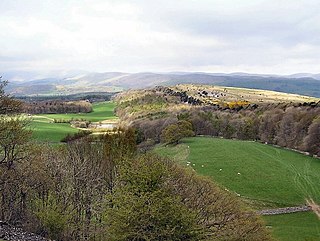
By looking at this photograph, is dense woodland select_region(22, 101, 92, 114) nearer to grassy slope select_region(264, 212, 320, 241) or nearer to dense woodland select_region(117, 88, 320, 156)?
dense woodland select_region(117, 88, 320, 156)

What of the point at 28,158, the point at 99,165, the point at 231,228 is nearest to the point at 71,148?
the point at 99,165

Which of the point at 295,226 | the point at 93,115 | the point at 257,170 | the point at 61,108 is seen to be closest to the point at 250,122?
the point at 257,170

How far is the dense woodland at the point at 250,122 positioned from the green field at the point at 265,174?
32.4ft

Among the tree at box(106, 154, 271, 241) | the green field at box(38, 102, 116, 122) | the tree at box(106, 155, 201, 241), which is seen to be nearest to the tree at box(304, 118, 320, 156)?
the tree at box(106, 154, 271, 241)

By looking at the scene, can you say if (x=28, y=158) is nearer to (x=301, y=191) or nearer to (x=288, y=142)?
(x=301, y=191)

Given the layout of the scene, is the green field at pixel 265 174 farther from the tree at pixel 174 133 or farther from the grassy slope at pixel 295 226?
the tree at pixel 174 133

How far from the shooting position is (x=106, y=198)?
3170 cm

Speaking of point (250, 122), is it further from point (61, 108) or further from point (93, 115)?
point (61, 108)

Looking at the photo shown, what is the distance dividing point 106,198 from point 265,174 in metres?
40.1

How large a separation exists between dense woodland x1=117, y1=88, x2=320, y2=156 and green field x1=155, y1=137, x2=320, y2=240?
389 inches

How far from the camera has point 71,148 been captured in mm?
50438

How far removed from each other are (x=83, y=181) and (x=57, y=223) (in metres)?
11.0

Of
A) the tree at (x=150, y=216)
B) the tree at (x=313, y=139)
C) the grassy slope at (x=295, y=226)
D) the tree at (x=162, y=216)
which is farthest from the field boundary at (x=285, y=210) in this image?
the tree at (x=313, y=139)

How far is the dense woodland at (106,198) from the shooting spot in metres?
26.5
